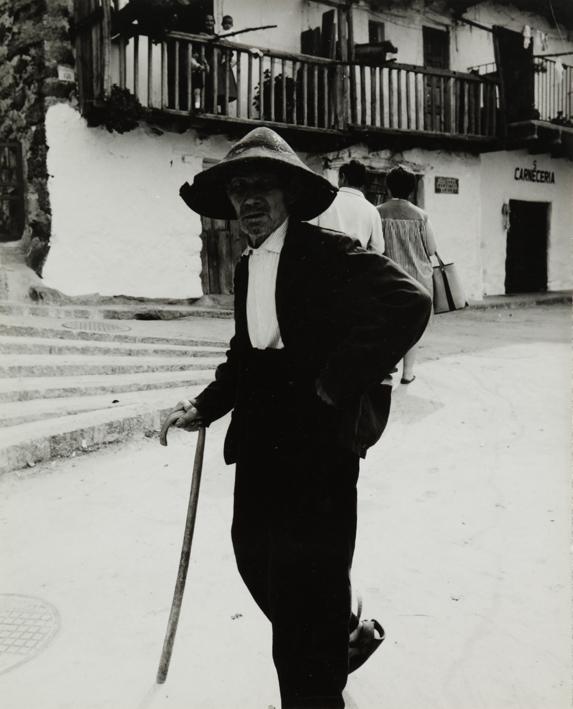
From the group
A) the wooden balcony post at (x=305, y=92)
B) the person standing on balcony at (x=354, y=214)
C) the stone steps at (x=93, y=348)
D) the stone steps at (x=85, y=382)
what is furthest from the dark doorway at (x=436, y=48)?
the person standing on balcony at (x=354, y=214)

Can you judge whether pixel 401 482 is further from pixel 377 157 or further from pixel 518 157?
pixel 518 157

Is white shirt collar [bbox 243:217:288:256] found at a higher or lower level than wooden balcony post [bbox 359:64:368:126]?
lower

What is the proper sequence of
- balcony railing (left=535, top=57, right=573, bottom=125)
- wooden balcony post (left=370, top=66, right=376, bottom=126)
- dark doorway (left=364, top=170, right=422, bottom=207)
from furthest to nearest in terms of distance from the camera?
balcony railing (left=535, top=57, right=573, bottom=125)
dark doorway (left=364, top=170, right=422, bottom=207)
wooden balcony post (left=370, top=66, right=376, bottom=126)

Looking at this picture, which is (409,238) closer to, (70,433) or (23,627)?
(70,433)

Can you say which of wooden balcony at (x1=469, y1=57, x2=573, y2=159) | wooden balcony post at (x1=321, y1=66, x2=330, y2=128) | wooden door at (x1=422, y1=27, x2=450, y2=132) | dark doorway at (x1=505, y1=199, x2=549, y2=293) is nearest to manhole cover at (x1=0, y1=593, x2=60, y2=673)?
wooden balcony post at (x1=321, y1=66, x2=330, y2=128)

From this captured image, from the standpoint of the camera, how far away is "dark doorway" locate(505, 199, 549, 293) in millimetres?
16781

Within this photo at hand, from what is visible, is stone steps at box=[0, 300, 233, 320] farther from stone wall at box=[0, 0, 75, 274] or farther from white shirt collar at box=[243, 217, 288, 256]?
white shirt collar at box=[243, 217, 288, 256]

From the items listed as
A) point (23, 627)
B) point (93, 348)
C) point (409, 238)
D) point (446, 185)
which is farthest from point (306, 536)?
point (446, 185)

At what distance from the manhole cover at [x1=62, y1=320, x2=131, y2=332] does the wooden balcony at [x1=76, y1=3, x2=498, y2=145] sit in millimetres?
3184

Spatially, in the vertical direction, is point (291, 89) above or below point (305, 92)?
above

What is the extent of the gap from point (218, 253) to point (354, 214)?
7.15 m

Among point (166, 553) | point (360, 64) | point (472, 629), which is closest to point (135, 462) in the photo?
point (166, 553)

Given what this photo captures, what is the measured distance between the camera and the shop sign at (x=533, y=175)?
1619cm

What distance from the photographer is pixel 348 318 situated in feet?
6.54
